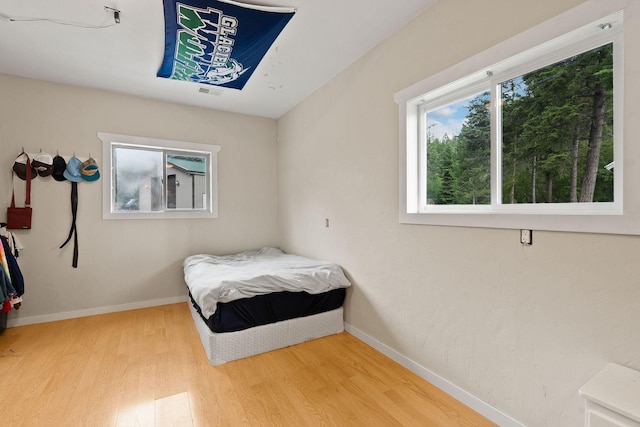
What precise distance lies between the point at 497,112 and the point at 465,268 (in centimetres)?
98

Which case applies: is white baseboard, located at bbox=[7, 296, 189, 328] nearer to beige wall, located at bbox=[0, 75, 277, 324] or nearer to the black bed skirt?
beige wall, located at bbox=[0, 75, 277, 324]

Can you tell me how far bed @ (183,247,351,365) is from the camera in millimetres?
2305

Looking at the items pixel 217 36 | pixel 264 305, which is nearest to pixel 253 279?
pixel 264 305

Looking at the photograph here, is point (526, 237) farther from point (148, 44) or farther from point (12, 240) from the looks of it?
point (12, 240)

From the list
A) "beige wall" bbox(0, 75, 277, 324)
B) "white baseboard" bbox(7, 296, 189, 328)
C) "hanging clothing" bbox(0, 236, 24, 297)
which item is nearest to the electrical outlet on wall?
"beige wall" bbox(0, 75, 277, 324)

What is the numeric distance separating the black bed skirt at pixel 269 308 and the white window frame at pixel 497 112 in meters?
1.12

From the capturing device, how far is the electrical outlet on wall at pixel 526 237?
59.5 inches

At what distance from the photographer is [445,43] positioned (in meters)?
1.93

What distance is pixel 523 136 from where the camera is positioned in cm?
169

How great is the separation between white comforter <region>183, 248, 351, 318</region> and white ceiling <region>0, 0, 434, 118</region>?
1970mm

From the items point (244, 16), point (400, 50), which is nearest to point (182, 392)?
point (244, 16)

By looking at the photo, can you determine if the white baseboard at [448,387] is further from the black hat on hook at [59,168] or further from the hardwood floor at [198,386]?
the black hat on hook at [59,168]

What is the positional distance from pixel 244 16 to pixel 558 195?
2.24 meters

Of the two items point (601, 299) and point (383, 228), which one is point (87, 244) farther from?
point (601, 299)
